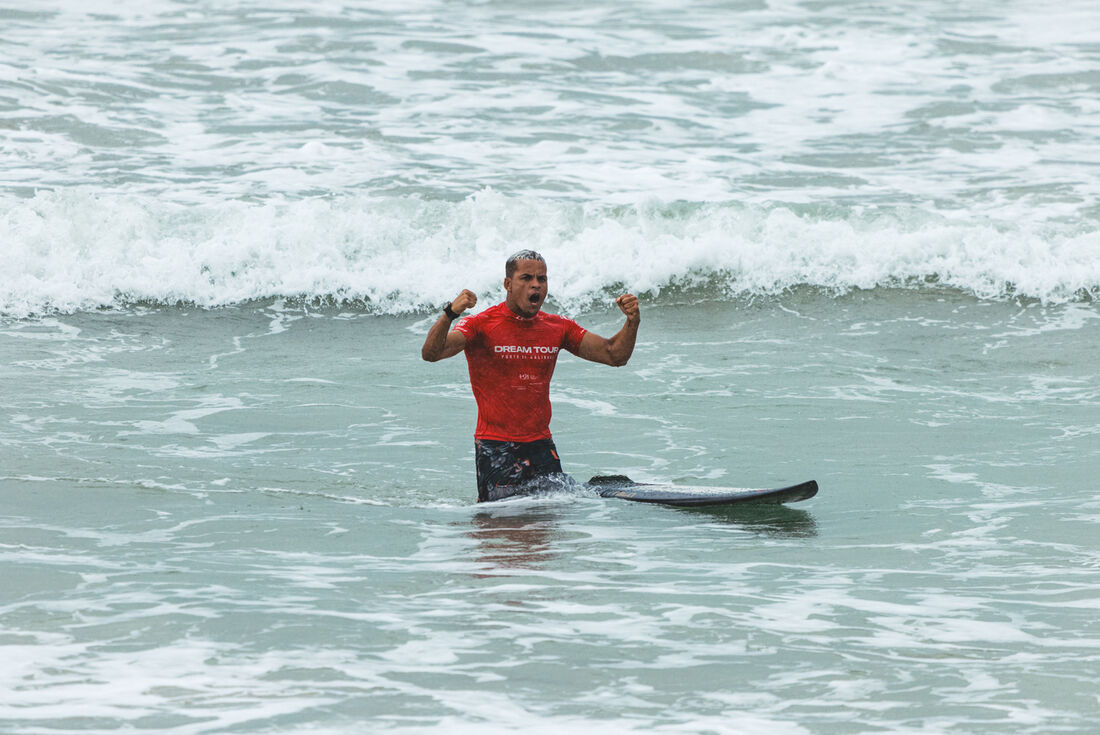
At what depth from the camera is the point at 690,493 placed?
7.19 metres

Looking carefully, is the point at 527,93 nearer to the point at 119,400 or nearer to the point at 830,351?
the point at 830,351

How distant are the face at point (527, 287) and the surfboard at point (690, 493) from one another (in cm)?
107

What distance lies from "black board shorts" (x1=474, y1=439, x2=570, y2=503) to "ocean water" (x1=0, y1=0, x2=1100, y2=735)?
0.11 m

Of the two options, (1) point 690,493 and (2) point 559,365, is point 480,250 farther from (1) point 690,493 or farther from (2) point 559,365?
(1) point 690,493

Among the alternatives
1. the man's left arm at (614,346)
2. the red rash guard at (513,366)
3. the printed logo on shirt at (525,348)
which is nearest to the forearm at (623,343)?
the man's left arm at (614,346)

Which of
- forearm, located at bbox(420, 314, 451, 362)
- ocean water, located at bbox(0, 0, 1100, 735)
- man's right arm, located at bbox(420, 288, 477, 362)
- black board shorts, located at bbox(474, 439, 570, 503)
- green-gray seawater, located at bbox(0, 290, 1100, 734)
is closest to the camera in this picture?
green-gray seawater, located at bbox(0, 290, 1100, 734)

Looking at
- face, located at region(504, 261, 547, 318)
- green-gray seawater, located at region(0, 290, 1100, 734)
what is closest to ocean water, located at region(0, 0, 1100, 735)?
green-gray seawater, located at region(0, 290, 1100, 734)

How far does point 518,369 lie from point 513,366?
33 millimetres

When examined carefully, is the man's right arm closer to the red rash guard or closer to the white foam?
the red rash guard

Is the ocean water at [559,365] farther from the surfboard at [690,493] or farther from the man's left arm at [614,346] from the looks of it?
the man's left arm at [614,346]

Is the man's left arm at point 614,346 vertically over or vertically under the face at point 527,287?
under

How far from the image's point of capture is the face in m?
7.09

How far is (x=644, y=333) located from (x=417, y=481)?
5212 mm

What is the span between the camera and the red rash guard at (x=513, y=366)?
724 centimetres
